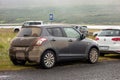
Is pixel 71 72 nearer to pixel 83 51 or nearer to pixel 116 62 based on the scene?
pixel 83 51

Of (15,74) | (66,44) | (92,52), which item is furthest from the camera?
(92,52)

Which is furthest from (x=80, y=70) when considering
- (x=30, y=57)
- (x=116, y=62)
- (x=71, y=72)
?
(x=116, y=62)

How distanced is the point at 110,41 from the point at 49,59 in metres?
5.20

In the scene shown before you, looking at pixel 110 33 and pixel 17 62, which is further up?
pixel 110 33

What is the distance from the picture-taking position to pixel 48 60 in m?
16.6

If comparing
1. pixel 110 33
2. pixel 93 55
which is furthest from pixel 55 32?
pixel 110 33

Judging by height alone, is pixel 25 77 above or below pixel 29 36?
below

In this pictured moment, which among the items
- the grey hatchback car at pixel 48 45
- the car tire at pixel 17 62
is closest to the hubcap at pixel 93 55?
the grey hatchback car at pixel 48 45

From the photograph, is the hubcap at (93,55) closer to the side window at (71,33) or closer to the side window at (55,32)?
the side window at (71,33)

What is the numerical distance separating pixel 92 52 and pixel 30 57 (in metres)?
3.39

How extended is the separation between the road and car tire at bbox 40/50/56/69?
0.22m

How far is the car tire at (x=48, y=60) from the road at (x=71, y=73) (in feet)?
0.73

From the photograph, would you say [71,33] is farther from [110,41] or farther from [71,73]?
[110,41]

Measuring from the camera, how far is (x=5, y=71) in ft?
52.9
